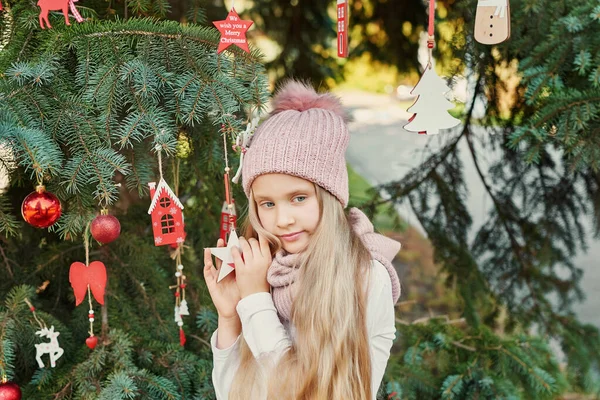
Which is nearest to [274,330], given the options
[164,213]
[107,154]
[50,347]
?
[164,213]

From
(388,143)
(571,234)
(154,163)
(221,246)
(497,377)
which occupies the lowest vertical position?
(388,143)

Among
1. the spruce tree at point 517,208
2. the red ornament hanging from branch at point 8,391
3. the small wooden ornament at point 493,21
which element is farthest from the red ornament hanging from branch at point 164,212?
the spruce tree at point 517,208

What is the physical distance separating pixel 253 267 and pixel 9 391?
795 millimetres

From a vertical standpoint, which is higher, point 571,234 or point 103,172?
point 103,172

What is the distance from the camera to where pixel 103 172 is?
1694 mm

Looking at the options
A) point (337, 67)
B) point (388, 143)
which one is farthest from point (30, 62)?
point (388, 143)

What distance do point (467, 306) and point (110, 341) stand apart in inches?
67.6

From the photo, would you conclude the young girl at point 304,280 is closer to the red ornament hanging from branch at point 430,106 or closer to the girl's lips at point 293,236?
the girl's lips at point 293,236

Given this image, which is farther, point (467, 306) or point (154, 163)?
point (467, 306)

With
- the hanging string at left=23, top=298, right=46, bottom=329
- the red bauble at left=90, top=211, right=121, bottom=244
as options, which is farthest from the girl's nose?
the hanging string at left=23, top=298, right=46, bottom=329

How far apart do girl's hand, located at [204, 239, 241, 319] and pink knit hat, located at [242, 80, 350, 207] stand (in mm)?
229

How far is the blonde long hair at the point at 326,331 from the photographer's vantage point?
1.69m

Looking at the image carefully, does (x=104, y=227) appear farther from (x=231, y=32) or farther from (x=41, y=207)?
(x=231, y=32)

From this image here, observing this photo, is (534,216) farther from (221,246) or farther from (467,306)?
(221,246)
